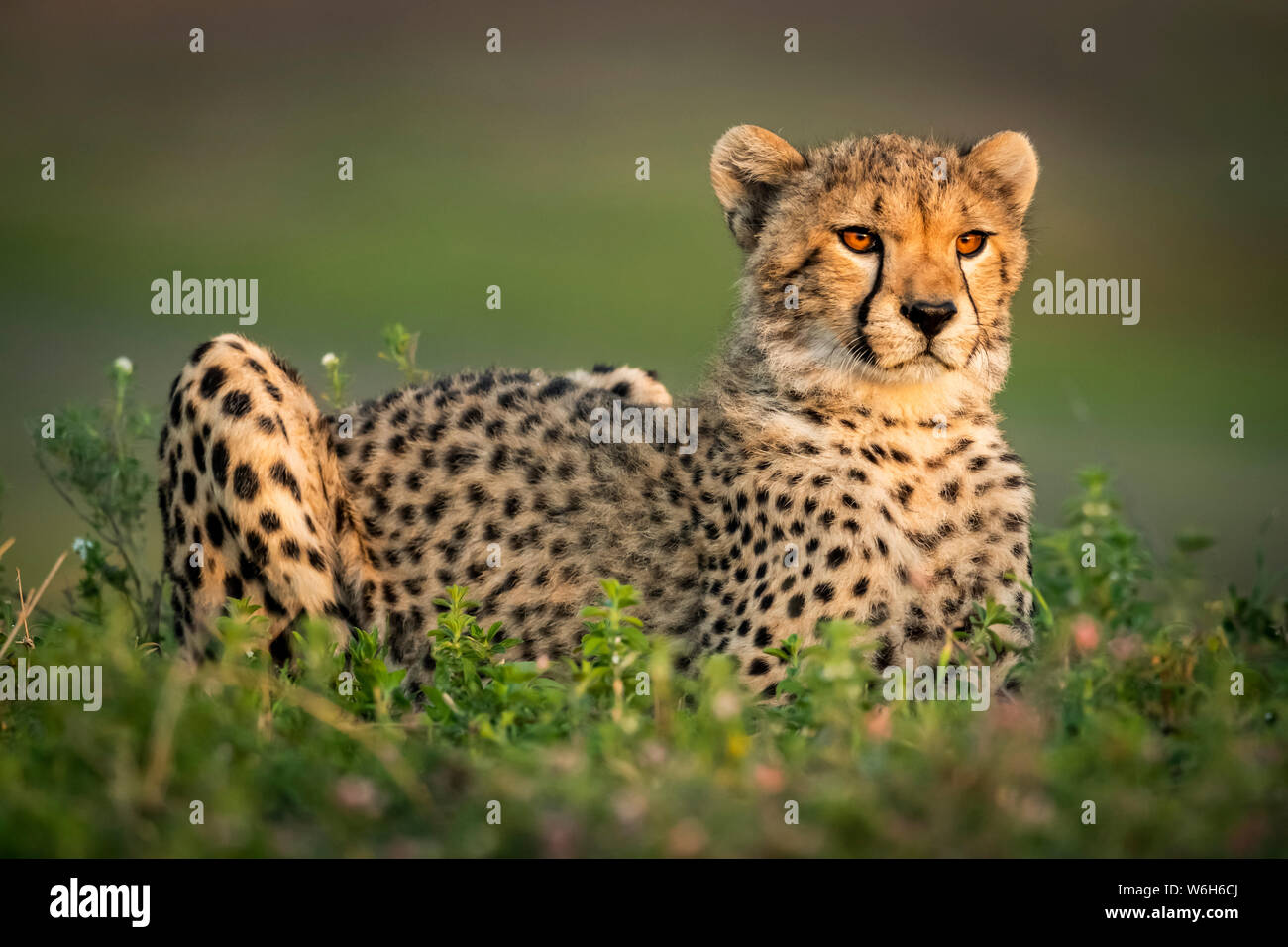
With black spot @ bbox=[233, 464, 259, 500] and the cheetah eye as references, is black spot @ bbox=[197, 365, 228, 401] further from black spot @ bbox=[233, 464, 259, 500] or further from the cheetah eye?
the cheetah eye

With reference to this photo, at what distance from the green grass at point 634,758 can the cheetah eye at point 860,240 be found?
1191mm

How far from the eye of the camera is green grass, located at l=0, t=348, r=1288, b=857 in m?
2.70

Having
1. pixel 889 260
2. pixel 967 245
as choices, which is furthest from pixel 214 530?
pixel 967 245

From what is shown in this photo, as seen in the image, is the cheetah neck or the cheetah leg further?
the cheetah leg

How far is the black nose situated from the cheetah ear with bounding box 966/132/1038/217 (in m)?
0.73

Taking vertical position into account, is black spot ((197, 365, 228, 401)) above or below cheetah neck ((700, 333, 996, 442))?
above

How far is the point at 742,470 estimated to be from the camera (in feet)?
15.4
